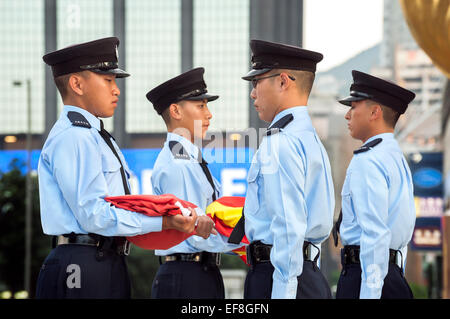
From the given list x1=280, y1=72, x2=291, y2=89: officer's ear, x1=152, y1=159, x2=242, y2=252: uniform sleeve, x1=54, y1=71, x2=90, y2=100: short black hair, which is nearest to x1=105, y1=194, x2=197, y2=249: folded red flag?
x1=54, y1=71, x2=90, y2=100: short black hair

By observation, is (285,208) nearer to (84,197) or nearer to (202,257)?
(84,197)

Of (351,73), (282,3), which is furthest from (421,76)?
(351,73)

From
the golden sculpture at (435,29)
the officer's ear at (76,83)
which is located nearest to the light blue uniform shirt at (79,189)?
the officer's ear at (76,83)

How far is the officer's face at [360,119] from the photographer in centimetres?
632

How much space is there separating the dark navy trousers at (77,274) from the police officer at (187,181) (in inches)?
38.1

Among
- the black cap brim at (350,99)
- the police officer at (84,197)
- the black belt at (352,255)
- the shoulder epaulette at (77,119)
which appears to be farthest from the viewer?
the black cap brim at (350,99)

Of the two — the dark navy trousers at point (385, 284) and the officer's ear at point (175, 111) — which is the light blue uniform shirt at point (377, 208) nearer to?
the dark navy trousers at point (385, 284)

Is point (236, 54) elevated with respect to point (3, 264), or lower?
elevated

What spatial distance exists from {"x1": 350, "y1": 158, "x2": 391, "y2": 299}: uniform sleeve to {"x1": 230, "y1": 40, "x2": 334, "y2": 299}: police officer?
2.53ft

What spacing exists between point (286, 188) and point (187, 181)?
1.88 metres
